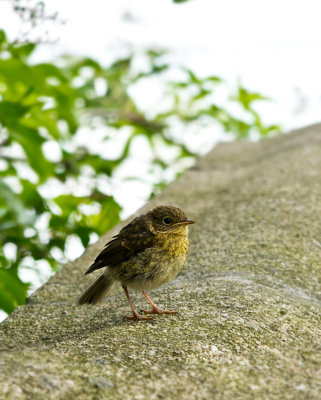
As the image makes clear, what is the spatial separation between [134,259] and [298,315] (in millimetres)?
784

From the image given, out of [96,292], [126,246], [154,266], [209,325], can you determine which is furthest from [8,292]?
[209,325]

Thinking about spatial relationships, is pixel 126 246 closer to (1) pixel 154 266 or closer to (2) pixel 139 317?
(1) pixel 154 266

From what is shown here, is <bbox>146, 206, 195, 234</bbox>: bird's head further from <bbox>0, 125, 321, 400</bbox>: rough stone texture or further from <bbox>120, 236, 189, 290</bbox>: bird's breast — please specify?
<bbox>0, 125, 321, 400</bbox>: rough stone texture

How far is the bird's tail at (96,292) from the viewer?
271 centimetres

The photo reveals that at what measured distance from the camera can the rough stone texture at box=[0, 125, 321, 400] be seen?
70.4 inches

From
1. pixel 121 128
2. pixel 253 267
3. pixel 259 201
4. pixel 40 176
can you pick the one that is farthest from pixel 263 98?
pixel 253 267

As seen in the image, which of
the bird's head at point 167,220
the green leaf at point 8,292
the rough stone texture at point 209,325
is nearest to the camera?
the rough stone texture at point 209,325

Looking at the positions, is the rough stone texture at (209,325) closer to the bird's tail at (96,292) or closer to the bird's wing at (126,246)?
the bird's tail at (96,292)

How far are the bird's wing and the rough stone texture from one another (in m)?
0.24

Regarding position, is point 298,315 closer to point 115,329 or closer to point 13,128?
point 115,329

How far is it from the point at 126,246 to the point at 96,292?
0.26 meters

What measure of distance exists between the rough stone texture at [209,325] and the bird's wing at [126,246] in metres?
0.24

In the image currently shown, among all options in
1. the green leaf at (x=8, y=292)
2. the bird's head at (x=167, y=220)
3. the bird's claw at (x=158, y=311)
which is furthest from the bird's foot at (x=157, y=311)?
the green leaf at (x=8, y=292)

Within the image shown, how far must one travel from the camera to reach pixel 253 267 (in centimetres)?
293
